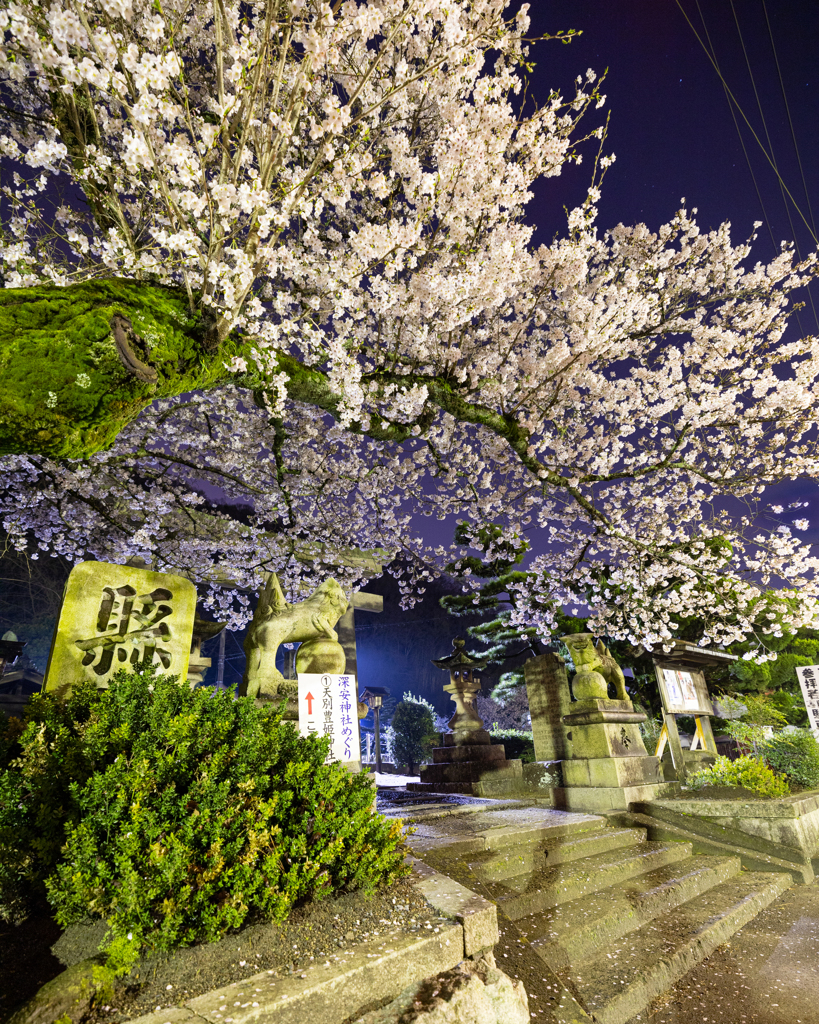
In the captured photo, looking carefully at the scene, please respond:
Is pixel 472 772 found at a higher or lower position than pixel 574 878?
higher

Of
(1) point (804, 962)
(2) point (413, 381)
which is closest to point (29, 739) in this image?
(2) point (413, 381)

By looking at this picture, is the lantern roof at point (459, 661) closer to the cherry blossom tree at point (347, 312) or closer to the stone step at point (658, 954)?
the cherry blossom tree at point (347, 312)

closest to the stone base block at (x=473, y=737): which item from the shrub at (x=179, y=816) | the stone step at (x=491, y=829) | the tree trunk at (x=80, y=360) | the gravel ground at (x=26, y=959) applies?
the stone step at (x=491, y=829)

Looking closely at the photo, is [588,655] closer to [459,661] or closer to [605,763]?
[605,763]

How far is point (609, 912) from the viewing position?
15.4 feet

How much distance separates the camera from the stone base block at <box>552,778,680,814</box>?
7.90 m

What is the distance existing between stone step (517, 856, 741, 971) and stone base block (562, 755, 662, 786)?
178cm

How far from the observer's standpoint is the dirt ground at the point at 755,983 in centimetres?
375

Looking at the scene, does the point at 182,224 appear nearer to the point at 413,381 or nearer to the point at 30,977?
the point at 413,381

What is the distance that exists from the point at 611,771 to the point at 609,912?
382 cm

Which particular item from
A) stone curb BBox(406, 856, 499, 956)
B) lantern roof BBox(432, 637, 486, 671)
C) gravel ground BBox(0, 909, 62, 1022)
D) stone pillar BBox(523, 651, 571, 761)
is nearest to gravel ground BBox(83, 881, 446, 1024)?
stone curb BBox(406, 856, 499, 956)

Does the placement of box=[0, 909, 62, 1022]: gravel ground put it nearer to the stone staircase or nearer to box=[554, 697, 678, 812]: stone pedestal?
the stone staircase

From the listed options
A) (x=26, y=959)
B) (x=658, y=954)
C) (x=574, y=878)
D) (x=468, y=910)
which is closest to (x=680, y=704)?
(x=574, y=878)

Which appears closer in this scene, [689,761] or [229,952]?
[229,952]
